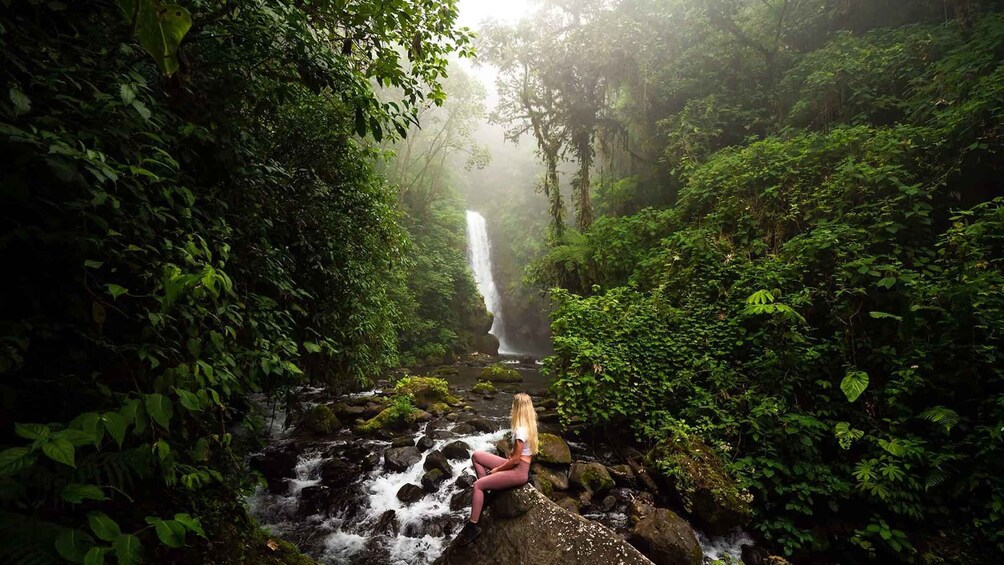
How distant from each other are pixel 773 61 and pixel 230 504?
45.2 ft

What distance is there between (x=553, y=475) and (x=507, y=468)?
8.11 ft

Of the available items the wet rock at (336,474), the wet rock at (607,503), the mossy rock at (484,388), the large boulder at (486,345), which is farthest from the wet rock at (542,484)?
the large boulder at (486,345)

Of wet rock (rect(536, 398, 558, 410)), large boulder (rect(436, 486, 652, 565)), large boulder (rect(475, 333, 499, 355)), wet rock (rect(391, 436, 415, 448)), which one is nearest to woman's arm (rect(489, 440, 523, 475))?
large boulder (rect(436, 486, 652, 565))

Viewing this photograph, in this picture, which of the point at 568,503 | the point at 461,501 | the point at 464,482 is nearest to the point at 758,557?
the point at 568,503

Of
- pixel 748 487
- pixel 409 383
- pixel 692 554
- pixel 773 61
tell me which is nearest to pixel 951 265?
pixel 748 487

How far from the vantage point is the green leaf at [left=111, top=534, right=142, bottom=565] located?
1332 millimetres

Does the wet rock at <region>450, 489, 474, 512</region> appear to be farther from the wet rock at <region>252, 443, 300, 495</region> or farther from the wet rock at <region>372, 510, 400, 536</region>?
the wet rock at <region>252, 443, 300, 495</region>

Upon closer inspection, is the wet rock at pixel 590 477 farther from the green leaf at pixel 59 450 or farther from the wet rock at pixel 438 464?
the green leaf at pixel 59 450

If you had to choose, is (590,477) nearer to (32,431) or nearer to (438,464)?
(438,464)

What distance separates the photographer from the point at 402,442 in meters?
7.40

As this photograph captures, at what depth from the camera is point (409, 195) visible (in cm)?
2314

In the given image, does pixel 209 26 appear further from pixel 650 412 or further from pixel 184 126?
pixel 650 412

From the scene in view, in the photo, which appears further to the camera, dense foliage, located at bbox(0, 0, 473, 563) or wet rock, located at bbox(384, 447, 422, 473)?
wet rock, located at bbox(384, 447, 422, 473)

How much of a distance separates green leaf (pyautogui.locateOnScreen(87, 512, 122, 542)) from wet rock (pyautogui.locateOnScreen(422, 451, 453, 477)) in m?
5.49
